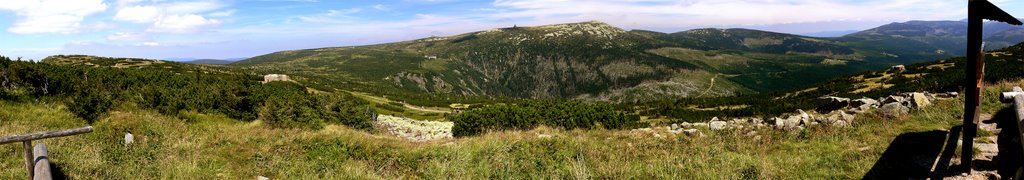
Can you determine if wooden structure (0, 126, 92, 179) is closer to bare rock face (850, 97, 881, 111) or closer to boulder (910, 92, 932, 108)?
boulder (910, 92, 932, 108)

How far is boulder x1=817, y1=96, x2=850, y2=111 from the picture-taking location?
24.8 m

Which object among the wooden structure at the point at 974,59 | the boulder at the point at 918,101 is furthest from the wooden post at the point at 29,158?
the boulder at the point at 918,101

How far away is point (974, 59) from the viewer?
8844mm

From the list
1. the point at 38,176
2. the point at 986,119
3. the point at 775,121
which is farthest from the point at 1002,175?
the point at 38,176

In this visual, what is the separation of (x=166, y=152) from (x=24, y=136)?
5910 mm

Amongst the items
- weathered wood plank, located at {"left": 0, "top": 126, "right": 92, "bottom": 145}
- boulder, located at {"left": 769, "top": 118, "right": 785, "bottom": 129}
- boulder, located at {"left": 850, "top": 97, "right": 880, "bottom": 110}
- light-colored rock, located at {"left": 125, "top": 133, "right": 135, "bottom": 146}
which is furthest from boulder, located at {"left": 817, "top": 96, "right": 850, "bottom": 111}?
light-colored rock, located at {"left": 125, "top": 133, "right": 135, "bottom": 146}

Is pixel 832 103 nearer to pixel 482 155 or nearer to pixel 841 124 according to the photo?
pixel 841 124

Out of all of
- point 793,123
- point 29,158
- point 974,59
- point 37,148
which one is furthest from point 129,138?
point 793,123

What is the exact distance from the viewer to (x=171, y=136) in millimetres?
16719

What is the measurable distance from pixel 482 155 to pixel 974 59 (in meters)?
11.3

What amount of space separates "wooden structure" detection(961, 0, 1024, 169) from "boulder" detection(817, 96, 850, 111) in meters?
17.5

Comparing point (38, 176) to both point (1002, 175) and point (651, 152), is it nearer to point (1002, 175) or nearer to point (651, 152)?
point (651, 152)

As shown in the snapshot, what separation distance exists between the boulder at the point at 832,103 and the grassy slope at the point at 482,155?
7.33 m

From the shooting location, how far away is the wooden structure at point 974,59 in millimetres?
8281
